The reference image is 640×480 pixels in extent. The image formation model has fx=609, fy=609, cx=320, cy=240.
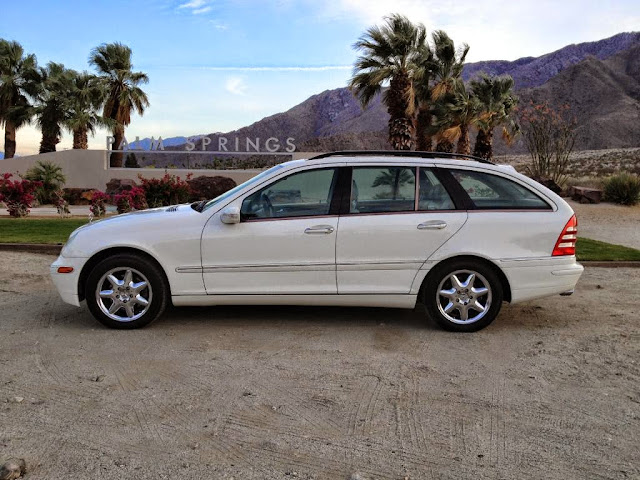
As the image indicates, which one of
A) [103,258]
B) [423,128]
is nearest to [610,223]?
[423,128]

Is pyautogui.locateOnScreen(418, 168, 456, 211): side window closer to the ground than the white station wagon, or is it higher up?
higher up

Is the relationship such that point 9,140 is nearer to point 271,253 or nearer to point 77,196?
point 77,196

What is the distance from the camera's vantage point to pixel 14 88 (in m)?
42.0

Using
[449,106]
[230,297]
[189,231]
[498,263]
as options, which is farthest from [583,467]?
[449,106]

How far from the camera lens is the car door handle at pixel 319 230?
5457mm

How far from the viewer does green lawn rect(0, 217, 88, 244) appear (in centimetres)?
1151

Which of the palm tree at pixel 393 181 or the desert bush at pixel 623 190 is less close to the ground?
the desert bush at pixel 623 190

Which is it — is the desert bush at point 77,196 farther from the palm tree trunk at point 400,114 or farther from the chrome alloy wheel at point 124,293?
the chrome alloy wheel at point 124,293

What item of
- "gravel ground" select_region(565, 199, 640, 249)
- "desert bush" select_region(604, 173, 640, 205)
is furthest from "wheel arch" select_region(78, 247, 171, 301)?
"desert bush" select_region(604, 173, 640, 205)

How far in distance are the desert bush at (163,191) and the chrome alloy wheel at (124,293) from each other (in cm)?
1468

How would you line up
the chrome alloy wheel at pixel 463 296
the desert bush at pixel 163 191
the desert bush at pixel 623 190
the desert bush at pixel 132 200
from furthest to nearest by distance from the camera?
the desert bush at pixel 623 190, the desert bush at pixel 163 191, the desert bush at pixel 132 200, the chrome alloy wheel at pixel 463 296

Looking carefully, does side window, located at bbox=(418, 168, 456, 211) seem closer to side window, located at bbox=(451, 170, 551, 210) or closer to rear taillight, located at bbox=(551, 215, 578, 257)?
side window, located at bbox=(451, 170, 551, 210)

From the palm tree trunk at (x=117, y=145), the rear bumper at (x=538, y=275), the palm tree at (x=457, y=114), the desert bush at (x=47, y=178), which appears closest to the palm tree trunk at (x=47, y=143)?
the palm tree trunk at (x=117, y=145)

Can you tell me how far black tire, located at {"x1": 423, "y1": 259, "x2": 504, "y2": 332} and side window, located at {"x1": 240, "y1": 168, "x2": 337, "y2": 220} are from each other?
1.19 m
